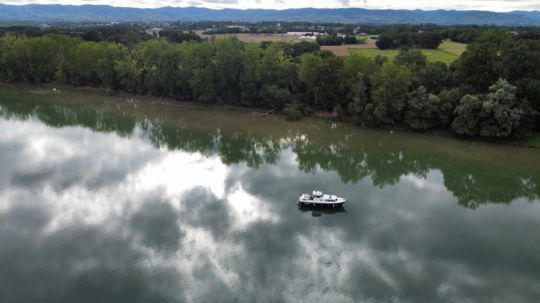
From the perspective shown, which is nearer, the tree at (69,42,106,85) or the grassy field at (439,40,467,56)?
the tree at (69,42,106,85)

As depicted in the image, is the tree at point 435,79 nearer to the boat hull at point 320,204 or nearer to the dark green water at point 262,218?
the dark green water at point 262,218

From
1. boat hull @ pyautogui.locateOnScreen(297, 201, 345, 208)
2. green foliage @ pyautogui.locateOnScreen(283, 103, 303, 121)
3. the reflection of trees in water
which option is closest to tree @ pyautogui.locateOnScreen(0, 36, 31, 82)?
the reflection of trees in water

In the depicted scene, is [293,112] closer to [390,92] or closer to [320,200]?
[390,92]

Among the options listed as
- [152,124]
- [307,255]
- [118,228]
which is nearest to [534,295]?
[307,255]

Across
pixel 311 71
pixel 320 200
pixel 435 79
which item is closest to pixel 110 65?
pixel 311 71

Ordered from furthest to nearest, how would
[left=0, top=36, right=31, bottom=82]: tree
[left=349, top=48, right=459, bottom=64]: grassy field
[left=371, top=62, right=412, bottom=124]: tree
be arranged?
[left=0, top=36, right=31, bottom=82]: tree
[left=349, top=48, right=459, bottom=64]: grassy field
[left=371, top=62, right=412, bottom=124]: tree

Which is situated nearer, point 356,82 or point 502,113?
point 502,113

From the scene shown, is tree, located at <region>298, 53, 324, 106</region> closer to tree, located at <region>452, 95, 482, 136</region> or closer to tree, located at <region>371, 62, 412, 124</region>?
tree, located at <region>371, 62, 412, 124</region>
